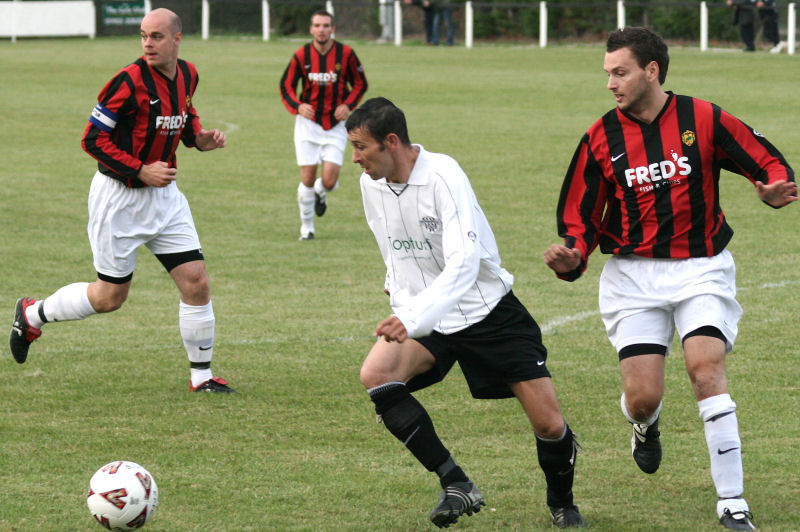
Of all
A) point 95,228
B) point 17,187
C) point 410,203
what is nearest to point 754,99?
point 17,187

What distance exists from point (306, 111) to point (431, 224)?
26.9ft

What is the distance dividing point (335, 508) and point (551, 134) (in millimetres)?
15414

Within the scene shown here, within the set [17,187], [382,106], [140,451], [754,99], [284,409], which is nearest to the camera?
[382,106]

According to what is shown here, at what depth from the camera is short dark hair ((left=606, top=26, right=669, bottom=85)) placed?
5.58 m

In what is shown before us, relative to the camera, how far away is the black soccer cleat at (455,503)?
5.01 meters

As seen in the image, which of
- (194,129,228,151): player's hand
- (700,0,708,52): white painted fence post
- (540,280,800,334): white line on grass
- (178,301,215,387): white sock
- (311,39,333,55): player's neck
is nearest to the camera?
(178,301,215,387): white sock

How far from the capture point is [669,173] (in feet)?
18.5

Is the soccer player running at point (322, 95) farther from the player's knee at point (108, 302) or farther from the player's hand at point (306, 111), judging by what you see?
the player's knee at point (108, 302)

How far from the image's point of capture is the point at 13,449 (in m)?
6.51

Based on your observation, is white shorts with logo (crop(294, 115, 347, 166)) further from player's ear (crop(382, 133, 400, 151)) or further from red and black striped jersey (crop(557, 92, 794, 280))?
player's ear (crop(382, 133, 400, 151))

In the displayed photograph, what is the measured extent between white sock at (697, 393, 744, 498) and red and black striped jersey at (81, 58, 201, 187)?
3.65 m

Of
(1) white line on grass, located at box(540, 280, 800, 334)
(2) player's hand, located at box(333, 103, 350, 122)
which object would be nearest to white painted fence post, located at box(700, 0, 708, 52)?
(2) player's hand, located at box(333, 103, 350, 122)

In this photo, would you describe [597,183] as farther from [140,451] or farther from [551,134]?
[551,134]

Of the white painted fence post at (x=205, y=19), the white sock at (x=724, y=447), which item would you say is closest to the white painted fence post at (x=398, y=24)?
the white painted fence post at (x=205, y=19)
